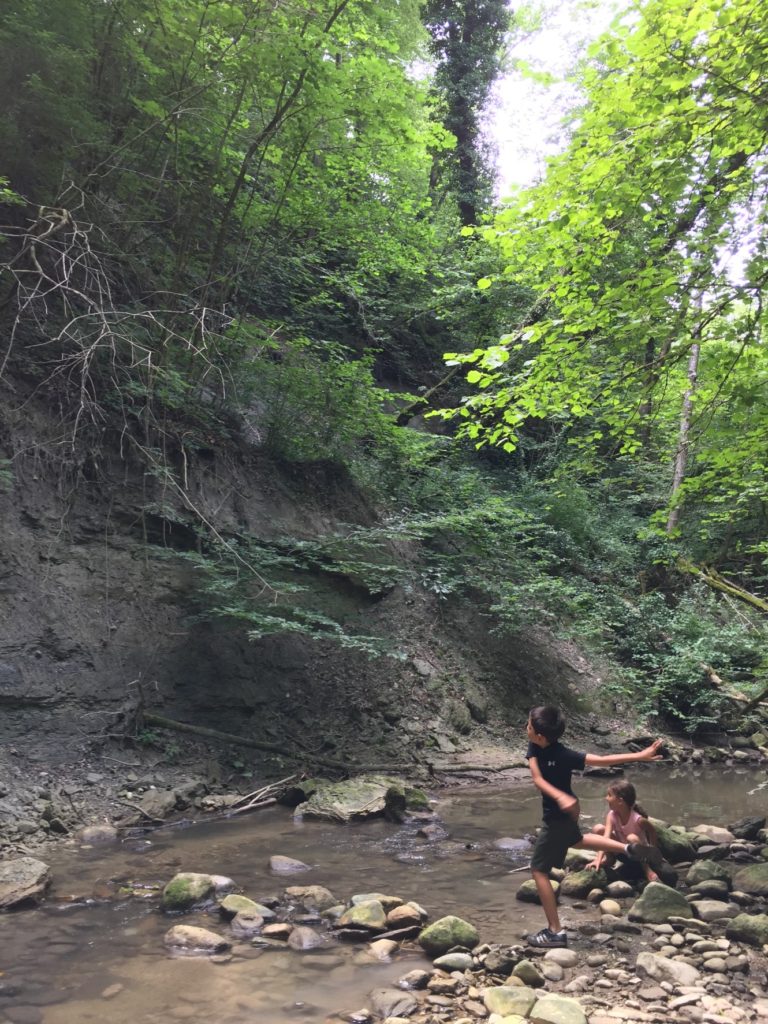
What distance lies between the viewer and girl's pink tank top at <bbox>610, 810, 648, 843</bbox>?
229 inches

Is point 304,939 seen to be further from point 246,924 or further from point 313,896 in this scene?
point 313,896

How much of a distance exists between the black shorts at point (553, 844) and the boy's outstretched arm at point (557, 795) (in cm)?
10

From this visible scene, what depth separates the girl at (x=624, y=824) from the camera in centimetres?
581

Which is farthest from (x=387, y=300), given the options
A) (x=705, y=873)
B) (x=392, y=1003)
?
(x=392, y=1003)

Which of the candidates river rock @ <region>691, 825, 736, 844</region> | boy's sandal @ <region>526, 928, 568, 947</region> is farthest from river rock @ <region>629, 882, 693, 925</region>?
river rock @ <region>691, 825, 736, 844</region>

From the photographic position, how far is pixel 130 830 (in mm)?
6602

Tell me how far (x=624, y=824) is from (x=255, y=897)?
3226 millimetres

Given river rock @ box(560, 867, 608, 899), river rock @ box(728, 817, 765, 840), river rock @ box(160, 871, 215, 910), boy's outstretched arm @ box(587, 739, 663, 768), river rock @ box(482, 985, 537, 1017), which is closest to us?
river rock @ box(482, 985, 537, 1017)

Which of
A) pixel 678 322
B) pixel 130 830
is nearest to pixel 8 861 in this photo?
pixel 130 830

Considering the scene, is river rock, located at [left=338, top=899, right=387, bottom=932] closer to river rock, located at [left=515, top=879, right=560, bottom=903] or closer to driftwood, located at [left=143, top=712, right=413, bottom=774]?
river rock, located at [left=515, top=879, right=560, bottom=903]

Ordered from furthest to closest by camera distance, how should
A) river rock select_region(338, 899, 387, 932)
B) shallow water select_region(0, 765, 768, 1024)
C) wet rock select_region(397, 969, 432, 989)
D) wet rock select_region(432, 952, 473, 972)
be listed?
river rock select_region(338, 899, 387, 932)
wet rock select_region(432, 952, 473, 972)
wet rock select_region(397, 969, 432, 989)
shallow water select_region(0, 765, 768, 1024)

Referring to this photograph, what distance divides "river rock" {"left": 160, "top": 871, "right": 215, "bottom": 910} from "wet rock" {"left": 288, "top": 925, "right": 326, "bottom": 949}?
2.85ft

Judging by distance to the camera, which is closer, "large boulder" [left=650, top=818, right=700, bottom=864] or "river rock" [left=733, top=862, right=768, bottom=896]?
"river rock" [left=733, top=862, right=768, bottom=896]

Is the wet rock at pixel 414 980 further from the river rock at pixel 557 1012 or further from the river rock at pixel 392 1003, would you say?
the river rock at pixel 557 1012
